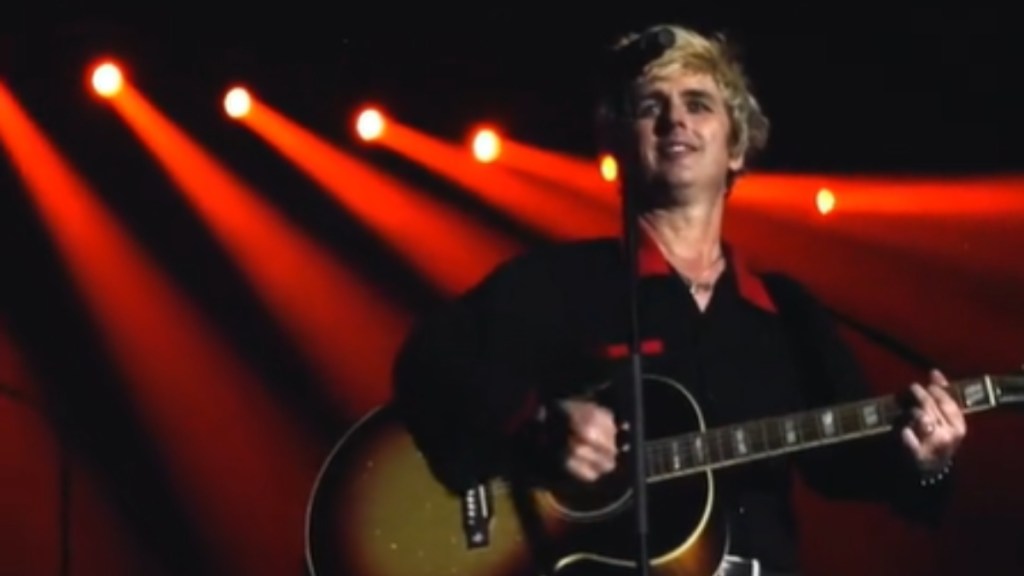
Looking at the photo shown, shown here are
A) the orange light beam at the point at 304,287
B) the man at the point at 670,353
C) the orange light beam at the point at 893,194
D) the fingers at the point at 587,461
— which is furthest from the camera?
the orange light beam at the point at 304,287

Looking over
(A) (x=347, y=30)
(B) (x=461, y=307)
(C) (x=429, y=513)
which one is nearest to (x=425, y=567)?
(C) (x=429, y=513)

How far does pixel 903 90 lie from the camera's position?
18.2 ft

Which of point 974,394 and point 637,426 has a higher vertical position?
point 974,394

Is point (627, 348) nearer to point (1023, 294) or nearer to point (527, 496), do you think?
point (527, 496)

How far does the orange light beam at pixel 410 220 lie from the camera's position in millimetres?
5871

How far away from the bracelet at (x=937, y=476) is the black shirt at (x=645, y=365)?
0.05 ft

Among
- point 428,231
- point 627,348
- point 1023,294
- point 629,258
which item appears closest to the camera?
point 629,258

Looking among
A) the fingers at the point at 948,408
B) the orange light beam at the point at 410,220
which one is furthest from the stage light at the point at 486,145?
the fingers at the point at 948,408

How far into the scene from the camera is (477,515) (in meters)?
3.63

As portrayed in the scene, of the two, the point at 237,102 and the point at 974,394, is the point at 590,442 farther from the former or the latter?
the point at 237,102

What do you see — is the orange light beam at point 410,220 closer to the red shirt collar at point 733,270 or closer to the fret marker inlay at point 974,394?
the red shirt collar at point 733,270

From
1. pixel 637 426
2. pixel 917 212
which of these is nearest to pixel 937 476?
pixel 637 426

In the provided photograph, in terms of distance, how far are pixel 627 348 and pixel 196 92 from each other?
8.59 ft

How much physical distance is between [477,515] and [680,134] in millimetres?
745
